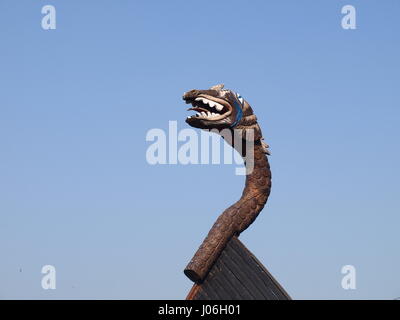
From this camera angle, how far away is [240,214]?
59.3 feet

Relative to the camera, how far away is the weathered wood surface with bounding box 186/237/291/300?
1720cm

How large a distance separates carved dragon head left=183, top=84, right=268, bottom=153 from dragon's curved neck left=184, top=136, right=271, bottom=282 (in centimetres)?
44

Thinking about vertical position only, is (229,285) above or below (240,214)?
below

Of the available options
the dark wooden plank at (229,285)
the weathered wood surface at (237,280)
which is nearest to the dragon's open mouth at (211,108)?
the weathered wood surface at (237,280)

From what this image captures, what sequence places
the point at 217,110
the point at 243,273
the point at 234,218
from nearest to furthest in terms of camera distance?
the point at 243,273
the point at 234,218
the point at 217,110

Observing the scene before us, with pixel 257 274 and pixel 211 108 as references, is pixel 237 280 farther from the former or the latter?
pixel 211 108

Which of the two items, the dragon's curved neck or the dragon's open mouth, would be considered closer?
the dragon's curved neck

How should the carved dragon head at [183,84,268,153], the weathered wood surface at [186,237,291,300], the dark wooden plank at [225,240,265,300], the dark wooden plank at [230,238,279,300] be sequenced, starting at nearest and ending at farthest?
the weathered wood surface at [186,237,291,300], the dark wooden plank at [225,240,265,300], the dark wooden plank at [230,238,279,300], the carved dragon head at [183,84,268,153]

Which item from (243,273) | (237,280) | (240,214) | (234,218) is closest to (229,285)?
(237,280)

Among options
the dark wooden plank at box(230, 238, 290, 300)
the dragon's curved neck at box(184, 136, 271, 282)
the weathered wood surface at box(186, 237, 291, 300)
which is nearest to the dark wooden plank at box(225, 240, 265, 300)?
the weathered wood surface at box(186, 237, 291, 300)

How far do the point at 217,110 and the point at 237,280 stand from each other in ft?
9.97

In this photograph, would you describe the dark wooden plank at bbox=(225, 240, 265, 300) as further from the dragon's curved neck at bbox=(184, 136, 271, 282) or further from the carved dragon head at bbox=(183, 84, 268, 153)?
the carved dragon head at bbox=(183, 84, 268, 153)

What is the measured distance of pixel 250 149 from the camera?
18.4m
